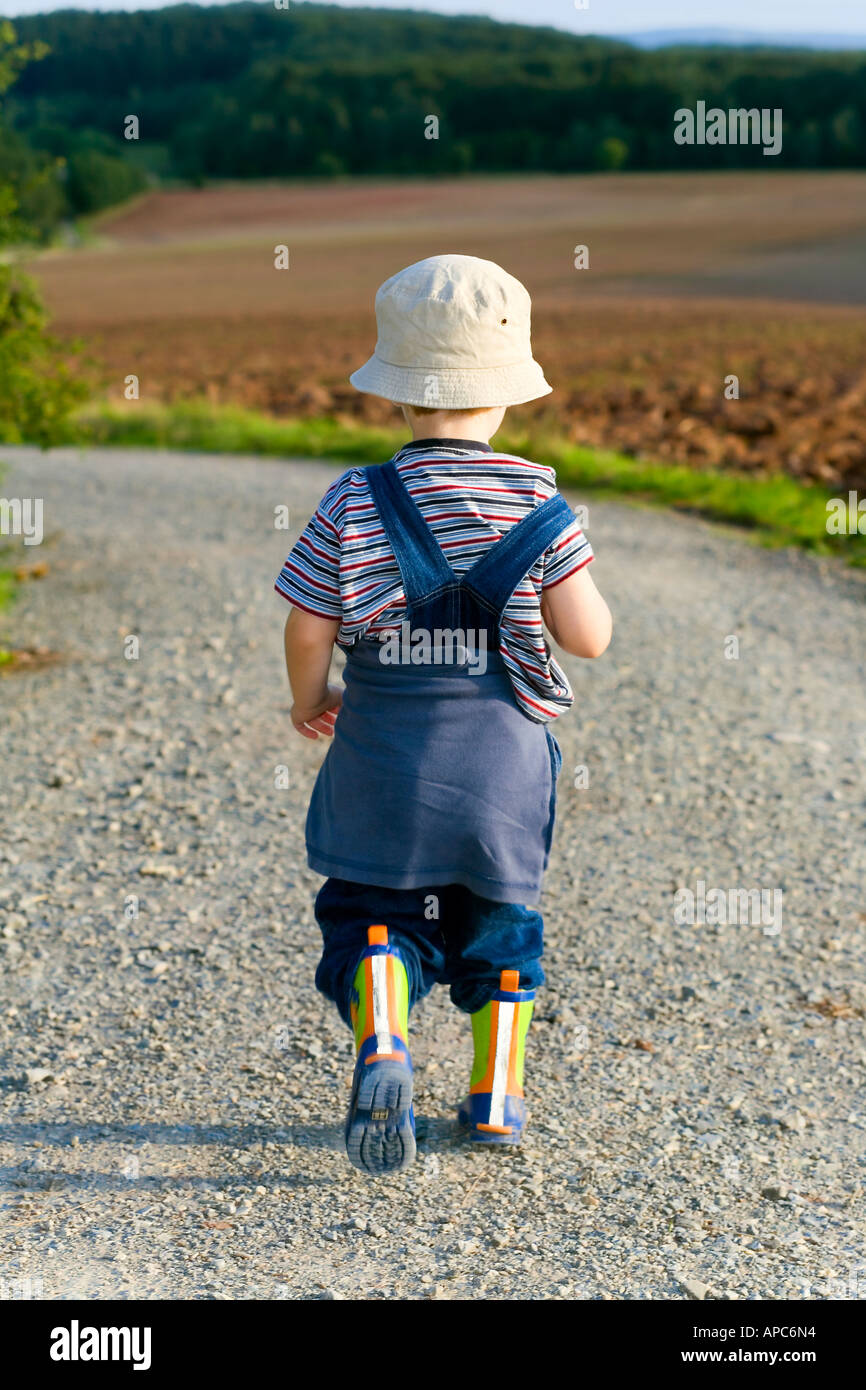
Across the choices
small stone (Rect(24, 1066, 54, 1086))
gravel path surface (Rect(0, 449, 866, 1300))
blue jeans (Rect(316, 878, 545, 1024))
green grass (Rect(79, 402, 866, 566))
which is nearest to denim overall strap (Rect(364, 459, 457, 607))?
blue jeans (Rect(316, 878, 545, 1024))

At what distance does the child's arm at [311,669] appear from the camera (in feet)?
8.41

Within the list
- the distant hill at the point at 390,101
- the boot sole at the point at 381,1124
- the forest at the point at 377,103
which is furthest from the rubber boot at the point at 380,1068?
the distant hill at the point at 390,101

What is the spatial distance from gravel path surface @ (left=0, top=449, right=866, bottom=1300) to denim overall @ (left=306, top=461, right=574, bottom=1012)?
700 mm

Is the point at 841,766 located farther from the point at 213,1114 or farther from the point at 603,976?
the point at 213,1114

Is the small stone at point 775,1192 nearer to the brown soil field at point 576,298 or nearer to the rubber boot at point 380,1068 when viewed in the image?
the rubber boot at point 380,1068

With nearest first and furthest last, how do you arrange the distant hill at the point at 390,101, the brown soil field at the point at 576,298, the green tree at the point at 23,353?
1. the green tree at the point at 23,353
2. the brown soil field at the point at 576,298
3. the distant hill at the point at 390,101

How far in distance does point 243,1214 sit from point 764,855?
8.19 feet

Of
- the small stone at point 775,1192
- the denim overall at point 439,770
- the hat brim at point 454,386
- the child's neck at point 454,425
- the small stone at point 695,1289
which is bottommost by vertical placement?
the small stone at point 695,1289

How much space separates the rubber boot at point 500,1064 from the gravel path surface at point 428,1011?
0.10m

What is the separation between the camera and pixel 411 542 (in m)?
2.46

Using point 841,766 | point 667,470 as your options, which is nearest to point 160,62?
point 667,470

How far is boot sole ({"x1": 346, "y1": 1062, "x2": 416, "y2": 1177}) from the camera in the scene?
249cm

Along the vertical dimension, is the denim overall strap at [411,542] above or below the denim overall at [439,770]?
above

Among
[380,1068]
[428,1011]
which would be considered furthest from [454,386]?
[428,1011]
